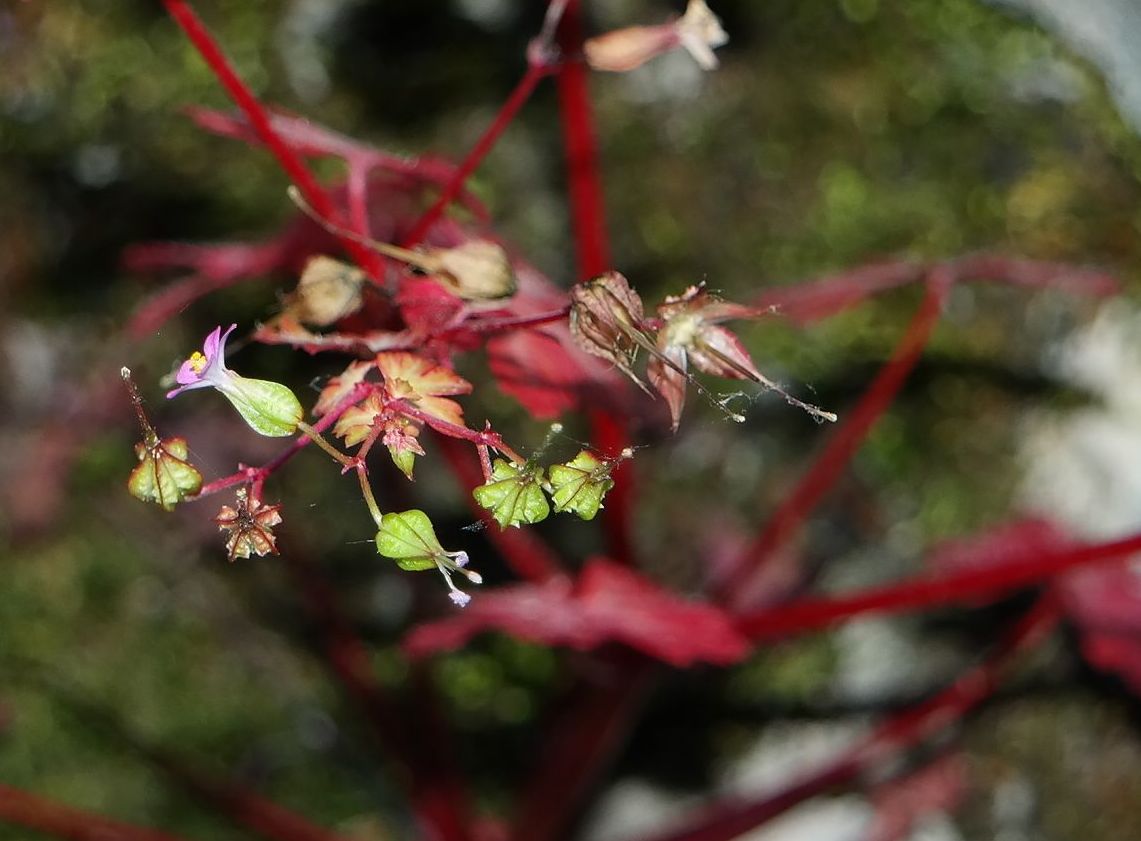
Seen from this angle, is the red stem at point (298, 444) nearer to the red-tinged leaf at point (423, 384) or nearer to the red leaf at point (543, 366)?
the red-tinged leaf at point (423, 384)

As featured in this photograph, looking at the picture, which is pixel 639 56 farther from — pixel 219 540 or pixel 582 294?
pixel 219 540

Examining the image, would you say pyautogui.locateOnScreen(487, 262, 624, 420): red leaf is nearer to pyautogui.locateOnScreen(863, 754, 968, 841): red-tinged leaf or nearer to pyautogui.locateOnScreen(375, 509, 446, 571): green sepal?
pyautogui.locateOnScreen(375, 509, 446, 571): green sepal

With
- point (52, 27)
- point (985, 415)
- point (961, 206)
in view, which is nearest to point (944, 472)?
point (985, 415)

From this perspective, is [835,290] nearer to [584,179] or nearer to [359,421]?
[584,179]

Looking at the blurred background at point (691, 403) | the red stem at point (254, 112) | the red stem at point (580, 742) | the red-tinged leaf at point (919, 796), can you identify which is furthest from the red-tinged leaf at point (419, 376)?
the red-tinged leaf at point (919, 796)

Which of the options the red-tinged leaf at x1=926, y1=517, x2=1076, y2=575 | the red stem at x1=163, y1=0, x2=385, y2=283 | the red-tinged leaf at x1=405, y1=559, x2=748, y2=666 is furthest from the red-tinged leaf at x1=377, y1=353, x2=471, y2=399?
the red-tinged leaf at x1=926, y1=517, x2=1076, y2=575

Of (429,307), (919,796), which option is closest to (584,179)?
(429,307)
